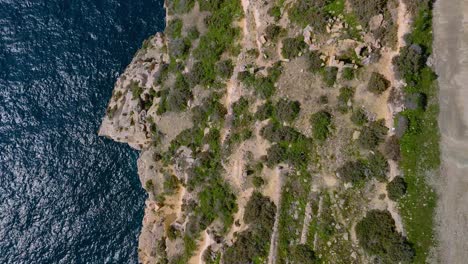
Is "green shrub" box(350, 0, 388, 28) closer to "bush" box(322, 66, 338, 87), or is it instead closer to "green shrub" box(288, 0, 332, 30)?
"green shrub" box(288, 0, 332, 30)

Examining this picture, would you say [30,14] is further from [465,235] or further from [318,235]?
[465,235]

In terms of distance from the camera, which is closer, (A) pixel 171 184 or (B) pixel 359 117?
(B) pixel 359 117

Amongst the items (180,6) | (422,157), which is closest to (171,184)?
(180,6)

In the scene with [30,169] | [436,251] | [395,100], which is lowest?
[436,251]

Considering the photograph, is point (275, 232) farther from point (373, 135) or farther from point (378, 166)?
point (373, 135)

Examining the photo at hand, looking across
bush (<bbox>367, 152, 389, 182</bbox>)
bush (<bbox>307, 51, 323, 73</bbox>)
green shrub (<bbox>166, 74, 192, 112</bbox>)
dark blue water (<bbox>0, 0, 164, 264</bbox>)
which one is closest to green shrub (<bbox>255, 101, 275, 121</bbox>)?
bush (<bbox>307, 51, 323, 73</bbox>)

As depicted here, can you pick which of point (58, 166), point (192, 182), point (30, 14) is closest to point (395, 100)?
point (192, 182)
